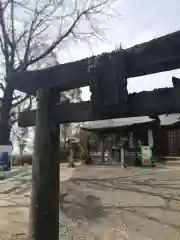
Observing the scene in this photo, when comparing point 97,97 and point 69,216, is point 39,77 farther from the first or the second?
point 69,216

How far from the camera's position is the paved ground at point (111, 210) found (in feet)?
14.8

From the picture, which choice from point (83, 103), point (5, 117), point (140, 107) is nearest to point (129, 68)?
point (140, 107)

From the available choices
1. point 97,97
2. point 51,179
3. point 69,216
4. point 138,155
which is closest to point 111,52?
point 97,97

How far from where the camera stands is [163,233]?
432cm

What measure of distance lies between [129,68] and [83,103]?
0.62 m

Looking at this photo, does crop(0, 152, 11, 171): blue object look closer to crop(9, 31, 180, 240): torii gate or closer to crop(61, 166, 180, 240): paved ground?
crop(61, 166, 180, 240): paved ground

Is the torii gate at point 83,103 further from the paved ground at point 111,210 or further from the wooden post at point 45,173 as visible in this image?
the paved ground at point 111,210

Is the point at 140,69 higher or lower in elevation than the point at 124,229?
higher

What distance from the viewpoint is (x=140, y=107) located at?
243 cm

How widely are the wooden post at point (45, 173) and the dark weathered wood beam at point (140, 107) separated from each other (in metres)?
0.14

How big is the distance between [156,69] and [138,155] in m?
12.8

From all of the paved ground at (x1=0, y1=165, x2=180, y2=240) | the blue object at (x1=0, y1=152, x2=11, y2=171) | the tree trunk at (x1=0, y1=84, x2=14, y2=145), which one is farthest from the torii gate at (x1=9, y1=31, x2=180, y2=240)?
the tree trunk at (x1=0, y1=84, x2=14, y2=145)

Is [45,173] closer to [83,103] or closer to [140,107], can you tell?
[83,103]

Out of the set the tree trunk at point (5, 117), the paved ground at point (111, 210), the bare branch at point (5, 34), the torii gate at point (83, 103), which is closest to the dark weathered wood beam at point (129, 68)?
the torii gate at point (83, 103)
